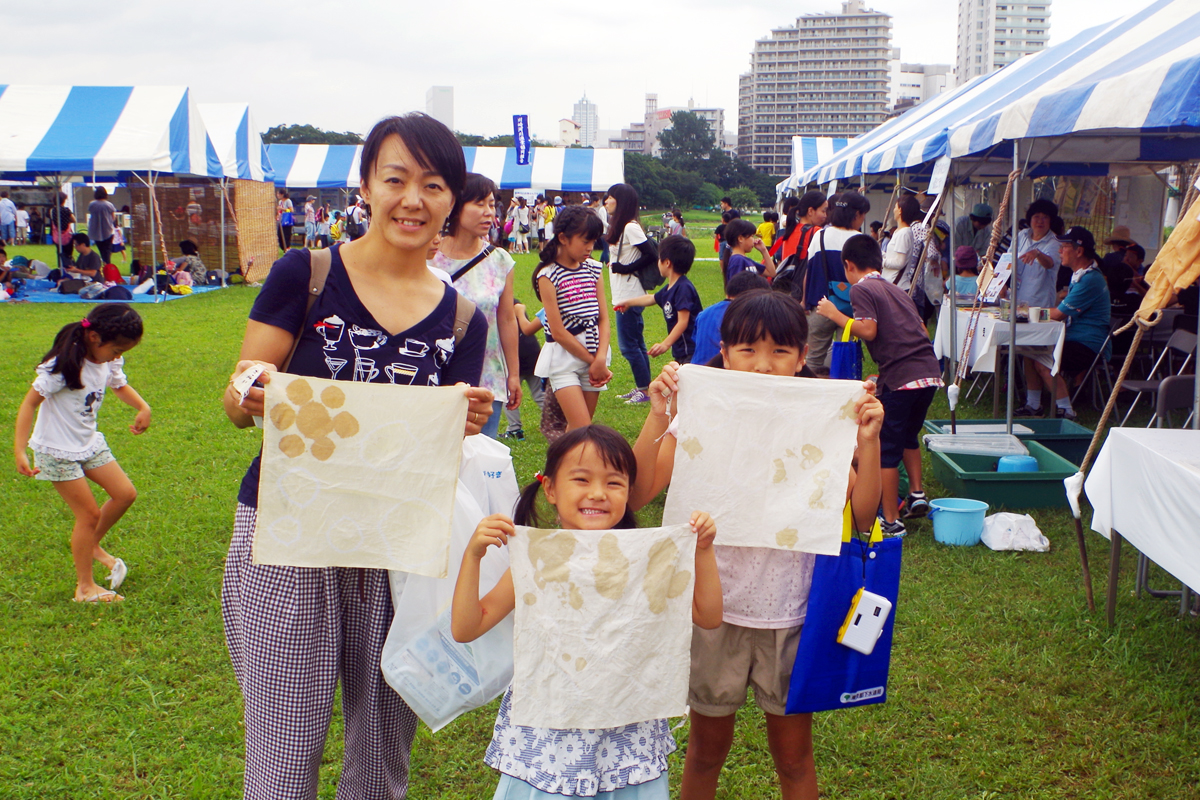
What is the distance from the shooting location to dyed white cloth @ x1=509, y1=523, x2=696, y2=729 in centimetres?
175

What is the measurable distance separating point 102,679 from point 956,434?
548 cm

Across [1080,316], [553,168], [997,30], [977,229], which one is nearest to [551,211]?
[553,168]

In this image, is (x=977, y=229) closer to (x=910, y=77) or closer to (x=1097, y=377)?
(x=1097, y=377)

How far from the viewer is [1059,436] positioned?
625 cm

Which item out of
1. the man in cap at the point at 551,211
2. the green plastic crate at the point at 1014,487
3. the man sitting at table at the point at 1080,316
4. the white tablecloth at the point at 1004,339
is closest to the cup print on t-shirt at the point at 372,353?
the green plastic crate at the point at 1014,487

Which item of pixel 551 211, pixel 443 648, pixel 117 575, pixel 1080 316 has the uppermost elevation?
pixel 551 211

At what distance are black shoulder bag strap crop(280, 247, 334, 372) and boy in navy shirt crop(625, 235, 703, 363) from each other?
456cm

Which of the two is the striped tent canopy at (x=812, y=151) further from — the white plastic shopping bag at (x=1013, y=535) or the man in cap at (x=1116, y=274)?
the white plastic shopping bag at (x=1013, y=535)

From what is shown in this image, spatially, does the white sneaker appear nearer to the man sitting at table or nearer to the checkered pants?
the checkered pants

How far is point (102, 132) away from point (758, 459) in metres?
15.2

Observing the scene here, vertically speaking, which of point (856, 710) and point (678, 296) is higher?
point (678, 296)

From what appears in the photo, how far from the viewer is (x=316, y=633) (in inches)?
74.1

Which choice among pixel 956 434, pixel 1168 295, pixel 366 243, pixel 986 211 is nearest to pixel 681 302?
pixel 956 434

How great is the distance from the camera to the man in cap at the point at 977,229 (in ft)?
39.2
